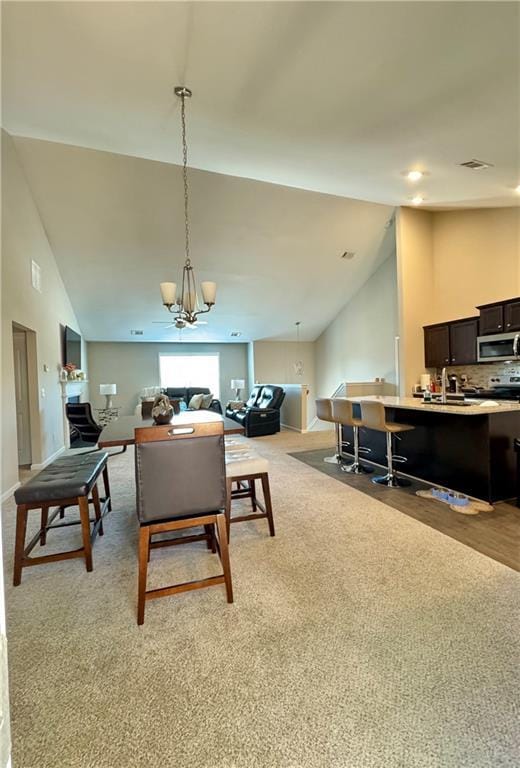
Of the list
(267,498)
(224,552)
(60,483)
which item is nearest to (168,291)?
(60,483)

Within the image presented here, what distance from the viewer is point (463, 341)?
16.8ft

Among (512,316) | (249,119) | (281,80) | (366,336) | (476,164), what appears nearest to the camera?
(281,80)

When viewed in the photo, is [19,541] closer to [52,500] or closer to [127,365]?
[52,500]

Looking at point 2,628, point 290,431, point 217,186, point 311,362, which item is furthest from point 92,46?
point 311,362

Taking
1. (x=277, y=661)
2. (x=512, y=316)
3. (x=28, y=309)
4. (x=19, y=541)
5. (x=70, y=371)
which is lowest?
(x=277, y=661)

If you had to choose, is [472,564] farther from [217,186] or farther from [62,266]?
[62,266]

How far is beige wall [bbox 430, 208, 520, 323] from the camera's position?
482cm

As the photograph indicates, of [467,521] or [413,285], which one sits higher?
[413,285]

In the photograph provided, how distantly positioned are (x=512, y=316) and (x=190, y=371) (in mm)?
7585

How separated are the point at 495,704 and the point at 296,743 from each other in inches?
29.8

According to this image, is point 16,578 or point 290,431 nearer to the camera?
point 16,578

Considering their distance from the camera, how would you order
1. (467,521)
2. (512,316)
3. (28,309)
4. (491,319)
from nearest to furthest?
(467,521), (512,316), (28,309), (491,319)

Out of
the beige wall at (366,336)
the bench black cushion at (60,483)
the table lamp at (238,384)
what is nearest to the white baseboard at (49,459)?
the bench black cushion at (60,483)

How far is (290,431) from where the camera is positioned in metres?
7.80
